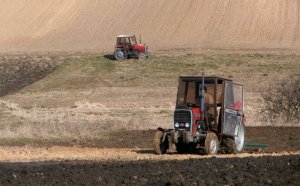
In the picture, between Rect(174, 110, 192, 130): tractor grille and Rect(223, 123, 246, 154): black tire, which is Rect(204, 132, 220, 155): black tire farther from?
Rect(174, 110, 192, 130): tractor grille

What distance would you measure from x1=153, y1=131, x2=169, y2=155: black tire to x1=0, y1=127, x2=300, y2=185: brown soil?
25cm

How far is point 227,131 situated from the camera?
20.8 metres

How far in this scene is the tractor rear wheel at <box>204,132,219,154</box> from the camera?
1964 centimetres

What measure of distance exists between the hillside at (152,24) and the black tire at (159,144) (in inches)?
1818

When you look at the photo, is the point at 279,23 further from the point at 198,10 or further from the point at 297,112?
the point at 297,112

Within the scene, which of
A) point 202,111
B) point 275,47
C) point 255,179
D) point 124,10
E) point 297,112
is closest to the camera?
point 255,179

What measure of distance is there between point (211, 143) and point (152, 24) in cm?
5939

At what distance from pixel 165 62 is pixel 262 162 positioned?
4169 cm

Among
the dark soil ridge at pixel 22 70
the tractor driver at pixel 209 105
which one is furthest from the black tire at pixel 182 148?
the dark soil ridge at pixel 22 70

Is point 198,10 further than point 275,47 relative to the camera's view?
Yes

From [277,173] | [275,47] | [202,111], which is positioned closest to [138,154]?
[202,111]

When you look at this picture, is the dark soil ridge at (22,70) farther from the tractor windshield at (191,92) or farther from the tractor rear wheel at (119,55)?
the tractor windshield at (191,92)

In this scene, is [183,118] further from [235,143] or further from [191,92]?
[235,143]

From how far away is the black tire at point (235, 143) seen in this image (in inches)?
816
